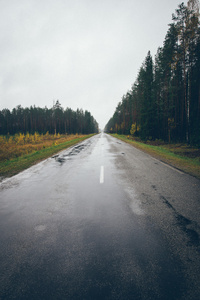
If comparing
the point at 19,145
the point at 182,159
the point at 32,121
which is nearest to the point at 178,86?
the point at 182,159

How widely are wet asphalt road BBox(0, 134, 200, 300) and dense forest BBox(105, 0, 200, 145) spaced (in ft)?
49.0

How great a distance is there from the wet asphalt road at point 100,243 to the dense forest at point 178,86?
49.0ft

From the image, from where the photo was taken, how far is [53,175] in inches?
262

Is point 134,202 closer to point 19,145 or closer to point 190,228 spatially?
point 190,228

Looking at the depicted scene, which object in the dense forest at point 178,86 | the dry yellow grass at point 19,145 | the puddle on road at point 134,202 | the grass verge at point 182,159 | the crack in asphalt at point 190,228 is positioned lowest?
the crack in asphalt at point 190,228

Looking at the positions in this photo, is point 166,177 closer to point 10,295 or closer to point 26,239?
point 26,239

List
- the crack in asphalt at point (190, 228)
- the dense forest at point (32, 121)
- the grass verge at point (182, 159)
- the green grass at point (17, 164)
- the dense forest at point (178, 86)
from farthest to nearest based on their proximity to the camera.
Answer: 1. the dense forest at point (32, 121)
2. the dense forest at point (178, 86)
3. the green grass at point (17, 164)
4. the grass verge at point (182, 159)
5. the crack in asphalt at point (190, 228)

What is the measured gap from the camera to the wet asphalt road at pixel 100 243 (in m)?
1.74

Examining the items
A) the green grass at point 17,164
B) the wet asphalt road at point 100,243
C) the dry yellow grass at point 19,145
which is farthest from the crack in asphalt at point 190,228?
the dry yellow grass at point 19,145

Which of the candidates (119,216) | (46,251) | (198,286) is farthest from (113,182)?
(198,286)

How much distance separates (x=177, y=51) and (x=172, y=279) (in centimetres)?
2191

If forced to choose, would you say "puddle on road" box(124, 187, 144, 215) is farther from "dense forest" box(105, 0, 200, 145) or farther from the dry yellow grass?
"dense forest" box(105, 0, 200, 145)

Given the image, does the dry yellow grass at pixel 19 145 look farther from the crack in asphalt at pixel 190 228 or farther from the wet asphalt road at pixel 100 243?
the crack in asphalt at pixel 190 228

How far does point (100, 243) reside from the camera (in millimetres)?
2486
